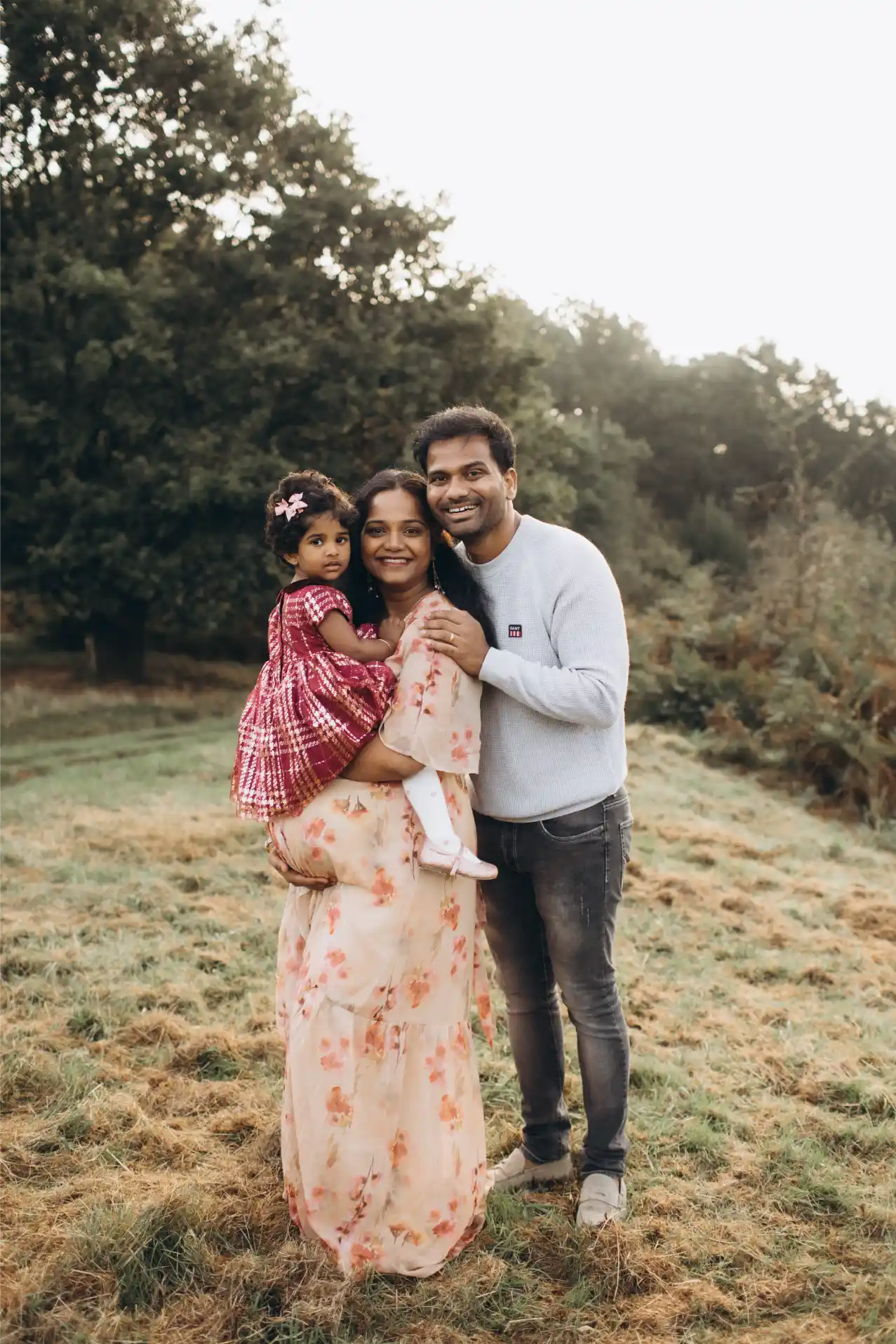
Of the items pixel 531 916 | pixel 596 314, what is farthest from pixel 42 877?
pixel 596 314

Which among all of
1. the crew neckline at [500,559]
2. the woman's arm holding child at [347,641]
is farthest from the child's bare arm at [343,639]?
the crew neckline at [500,559]

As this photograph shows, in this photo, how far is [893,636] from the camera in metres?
11.0

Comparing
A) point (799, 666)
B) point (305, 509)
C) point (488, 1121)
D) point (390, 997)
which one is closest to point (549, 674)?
point (305, 509)

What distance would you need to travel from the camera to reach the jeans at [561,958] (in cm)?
284

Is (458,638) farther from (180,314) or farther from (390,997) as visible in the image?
(180,314)

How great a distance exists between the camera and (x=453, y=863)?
8.61 feet

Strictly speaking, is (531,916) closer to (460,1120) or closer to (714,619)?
(460,1120)

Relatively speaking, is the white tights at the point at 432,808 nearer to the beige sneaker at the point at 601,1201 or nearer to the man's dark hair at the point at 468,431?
the man's dark hair at the point at 468,431

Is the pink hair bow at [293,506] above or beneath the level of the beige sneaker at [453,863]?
above

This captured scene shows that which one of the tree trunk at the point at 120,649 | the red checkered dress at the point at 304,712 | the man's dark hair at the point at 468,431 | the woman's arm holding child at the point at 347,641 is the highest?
the man's dark hair at the point at 468,431

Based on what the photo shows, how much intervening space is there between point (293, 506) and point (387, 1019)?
1304mm

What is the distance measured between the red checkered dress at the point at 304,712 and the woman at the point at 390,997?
2.1 inches

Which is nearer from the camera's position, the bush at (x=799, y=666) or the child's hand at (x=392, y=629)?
the child's hand at (x=392, y=629)

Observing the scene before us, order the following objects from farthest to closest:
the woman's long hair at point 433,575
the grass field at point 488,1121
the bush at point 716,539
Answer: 1. the bush at point 716,539
2. the woman's long hair at point 433,575
3. the grass field at point 488,1121
